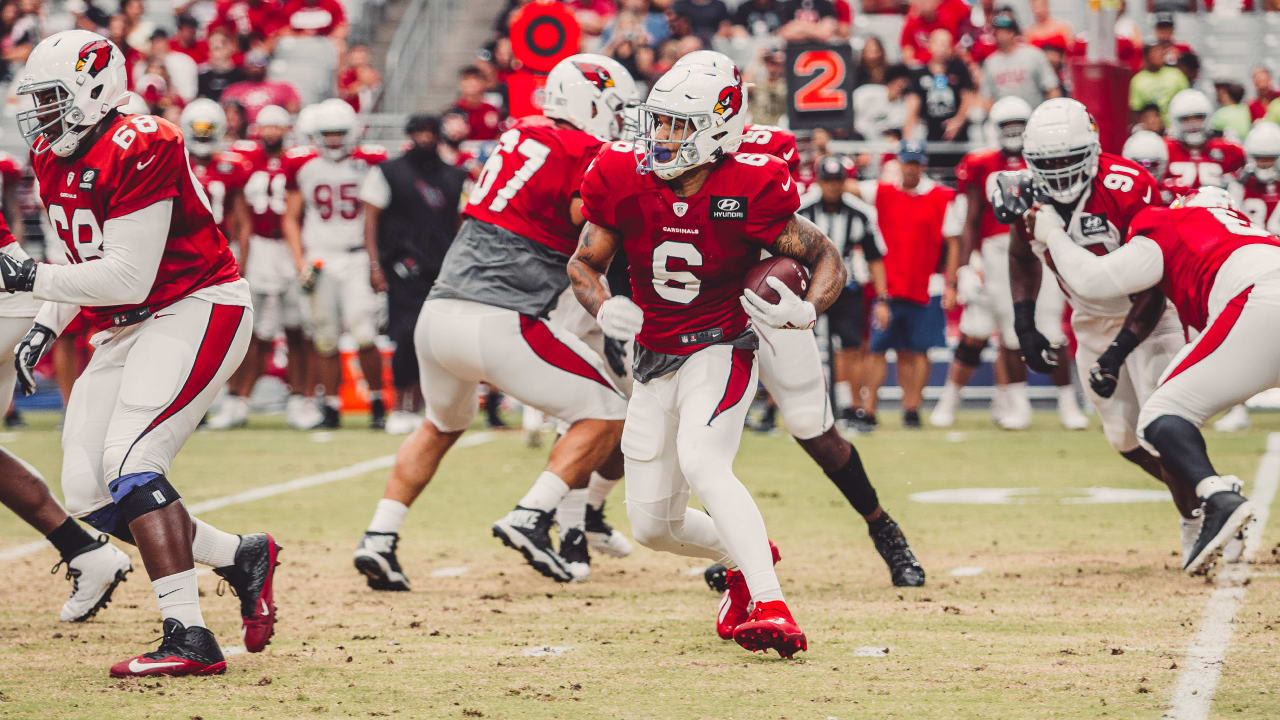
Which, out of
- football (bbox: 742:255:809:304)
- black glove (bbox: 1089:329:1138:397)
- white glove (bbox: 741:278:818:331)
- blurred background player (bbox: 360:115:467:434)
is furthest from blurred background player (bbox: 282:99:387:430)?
white glove (bbox: 741:278:818:331)

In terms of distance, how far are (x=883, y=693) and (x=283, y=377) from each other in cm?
1031

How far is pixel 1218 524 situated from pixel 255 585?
9.69 feet

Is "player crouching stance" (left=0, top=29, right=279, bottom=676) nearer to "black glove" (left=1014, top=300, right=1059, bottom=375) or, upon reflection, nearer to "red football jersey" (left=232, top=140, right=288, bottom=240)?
"black glove" (left=1014, top=300, right=1059, bottom=375)

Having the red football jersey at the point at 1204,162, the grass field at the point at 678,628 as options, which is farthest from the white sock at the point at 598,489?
the red football jersey at the point at 1204,162

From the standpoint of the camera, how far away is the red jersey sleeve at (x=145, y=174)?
Result: 457cm

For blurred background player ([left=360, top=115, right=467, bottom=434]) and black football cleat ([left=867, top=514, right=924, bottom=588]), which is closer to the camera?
black football cleat ([left=867, top=514, right=924, bottom=588])

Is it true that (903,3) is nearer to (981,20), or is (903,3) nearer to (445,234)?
(981,20)

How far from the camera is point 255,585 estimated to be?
16.1 ft

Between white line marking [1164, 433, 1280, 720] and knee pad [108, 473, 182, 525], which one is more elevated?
knee pad [108, 473, 182, 525]

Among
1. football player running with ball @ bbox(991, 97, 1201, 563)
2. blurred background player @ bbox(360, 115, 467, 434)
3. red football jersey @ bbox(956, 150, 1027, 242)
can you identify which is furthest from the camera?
blurred background player @ bbox(360, 115, 467, 434)

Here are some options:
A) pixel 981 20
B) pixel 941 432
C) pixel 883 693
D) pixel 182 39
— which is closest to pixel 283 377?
pixel 182 39

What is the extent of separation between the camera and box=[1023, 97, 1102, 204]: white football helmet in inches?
229

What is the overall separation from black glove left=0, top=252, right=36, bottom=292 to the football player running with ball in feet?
11.1

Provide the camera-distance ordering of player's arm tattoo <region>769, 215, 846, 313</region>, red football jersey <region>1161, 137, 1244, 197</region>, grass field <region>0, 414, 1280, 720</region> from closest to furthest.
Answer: grass field <region>0, 414, 1280, 720</region> → player's arm tattoo <region>769, 215, 846, 313</region> → red football jersey <region>1161, 137, 1244, 197</region>
